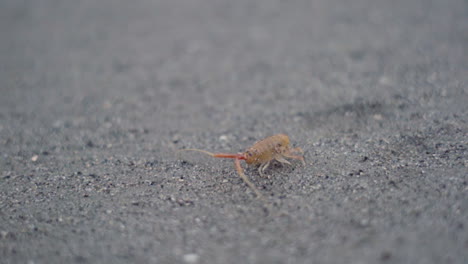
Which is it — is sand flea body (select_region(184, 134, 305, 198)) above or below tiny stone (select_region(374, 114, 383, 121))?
below

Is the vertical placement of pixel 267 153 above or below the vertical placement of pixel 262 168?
above

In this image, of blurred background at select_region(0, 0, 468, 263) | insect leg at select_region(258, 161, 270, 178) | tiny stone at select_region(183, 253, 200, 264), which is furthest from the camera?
insect leg at select_region(258, 161, 270, 178)

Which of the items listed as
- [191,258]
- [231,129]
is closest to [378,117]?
[231,129]

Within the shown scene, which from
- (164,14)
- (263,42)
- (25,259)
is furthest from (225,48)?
(25,259)

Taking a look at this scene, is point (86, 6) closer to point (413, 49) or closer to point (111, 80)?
point (111, 80)

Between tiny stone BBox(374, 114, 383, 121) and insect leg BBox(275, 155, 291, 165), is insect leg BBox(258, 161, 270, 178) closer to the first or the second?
insect leg BBox(275, 155, 291, 165)

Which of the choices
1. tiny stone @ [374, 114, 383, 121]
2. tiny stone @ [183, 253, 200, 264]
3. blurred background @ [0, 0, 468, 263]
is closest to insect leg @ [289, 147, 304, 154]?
blurred background @ [0, 0, 468, 263]

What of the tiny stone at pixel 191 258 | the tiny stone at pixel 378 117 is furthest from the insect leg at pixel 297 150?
the tiny stone at pixel 191 258

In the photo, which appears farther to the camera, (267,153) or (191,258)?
(267,153)

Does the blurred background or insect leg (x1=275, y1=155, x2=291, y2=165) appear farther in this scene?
insect leg (x1=275, y1=155, x2=291, y2=165)

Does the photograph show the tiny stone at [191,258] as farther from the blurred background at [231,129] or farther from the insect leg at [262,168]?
the insect leg at [262,168]

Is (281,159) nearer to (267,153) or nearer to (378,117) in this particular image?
(267,153)

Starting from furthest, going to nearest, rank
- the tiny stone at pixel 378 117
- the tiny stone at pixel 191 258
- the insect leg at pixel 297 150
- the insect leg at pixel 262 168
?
the tiny stone at pixel 378 117
the insect leg at pixel 297 150
the insect leg at pixel 262 168
the tiny stone at pixel 191 258
